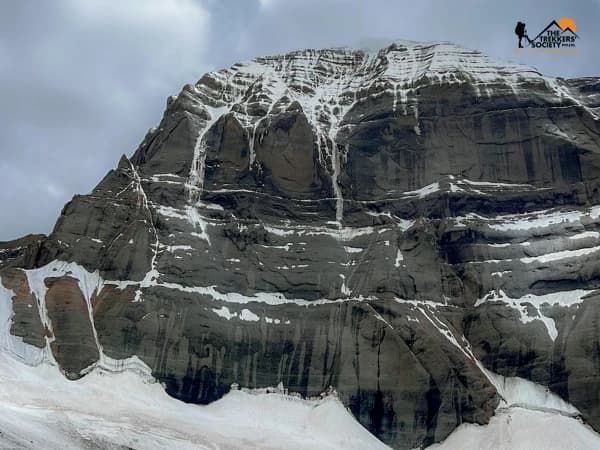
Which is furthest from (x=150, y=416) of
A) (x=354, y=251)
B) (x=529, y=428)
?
(x=529, y=428)

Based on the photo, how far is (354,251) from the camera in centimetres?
11681

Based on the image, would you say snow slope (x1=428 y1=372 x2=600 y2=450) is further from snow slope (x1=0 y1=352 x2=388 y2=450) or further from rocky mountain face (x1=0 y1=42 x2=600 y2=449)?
snow slope (x1=0 y1=352 x2=388 y2=450)

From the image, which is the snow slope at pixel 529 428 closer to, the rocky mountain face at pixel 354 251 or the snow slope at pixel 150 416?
the rocky mountain face at pixel 354 251

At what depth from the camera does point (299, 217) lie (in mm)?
121188

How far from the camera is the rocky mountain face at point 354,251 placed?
100188 millimetres

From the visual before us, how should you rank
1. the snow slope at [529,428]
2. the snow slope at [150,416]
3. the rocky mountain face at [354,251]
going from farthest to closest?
the rocky mountain face at [354,251], the snow slope at [529,428], the snow slope at [150,416]

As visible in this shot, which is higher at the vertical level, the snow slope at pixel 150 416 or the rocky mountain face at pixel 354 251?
the rocky mountain face at pixel 354 251

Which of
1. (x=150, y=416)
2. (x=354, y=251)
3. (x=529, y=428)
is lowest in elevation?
(x=150, y=416)

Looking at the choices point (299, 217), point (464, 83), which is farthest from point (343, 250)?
point (464, 83)

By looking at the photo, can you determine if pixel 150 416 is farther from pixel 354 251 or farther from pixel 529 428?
pixel 529 428

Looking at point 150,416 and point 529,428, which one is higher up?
point 529,428

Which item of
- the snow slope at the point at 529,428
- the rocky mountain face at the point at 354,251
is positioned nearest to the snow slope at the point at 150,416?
the rocky mountain face at the point at 354,251

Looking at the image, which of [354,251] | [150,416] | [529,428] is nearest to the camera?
[150,416]

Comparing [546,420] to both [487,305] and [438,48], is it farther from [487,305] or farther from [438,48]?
[438,48]
